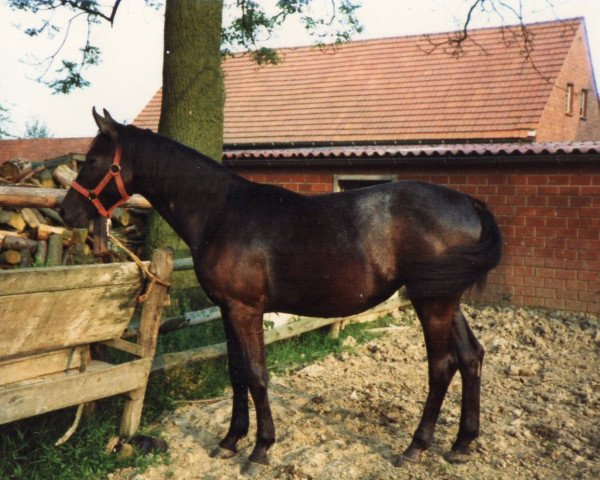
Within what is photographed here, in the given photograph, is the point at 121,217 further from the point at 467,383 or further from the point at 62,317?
the point at 467,383

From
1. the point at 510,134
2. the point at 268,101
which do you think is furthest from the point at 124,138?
the point at 268,101

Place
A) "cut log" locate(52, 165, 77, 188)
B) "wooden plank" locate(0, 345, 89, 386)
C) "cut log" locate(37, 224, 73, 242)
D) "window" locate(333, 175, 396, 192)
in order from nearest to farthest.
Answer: "wooden plank" locate(0, 345, 89, 386) < "cut log" locate(37, 224, 73, 242) < "cut log" locate(52, 165, 77, 188) < "window" locate(333, 175, 396, 192)

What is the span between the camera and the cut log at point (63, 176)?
30.1 ft

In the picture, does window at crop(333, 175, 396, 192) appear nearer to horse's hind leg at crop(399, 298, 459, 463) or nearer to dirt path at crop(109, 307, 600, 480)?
dirt path at crop(109, 307, 600, 480)

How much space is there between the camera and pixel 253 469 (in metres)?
3.94

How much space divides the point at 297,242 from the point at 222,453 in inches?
58.1

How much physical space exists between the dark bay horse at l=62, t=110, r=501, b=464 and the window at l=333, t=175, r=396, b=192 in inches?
285

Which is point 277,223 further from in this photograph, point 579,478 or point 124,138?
point 579,478

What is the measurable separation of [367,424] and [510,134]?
11.4 metres

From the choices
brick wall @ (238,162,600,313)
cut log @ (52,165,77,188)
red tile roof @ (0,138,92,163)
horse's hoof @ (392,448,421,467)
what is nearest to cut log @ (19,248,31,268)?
cut log @ (52,165,77,188)

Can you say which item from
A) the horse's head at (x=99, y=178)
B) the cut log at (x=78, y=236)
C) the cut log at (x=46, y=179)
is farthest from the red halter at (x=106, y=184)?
the cut log at (x=46, y=179)

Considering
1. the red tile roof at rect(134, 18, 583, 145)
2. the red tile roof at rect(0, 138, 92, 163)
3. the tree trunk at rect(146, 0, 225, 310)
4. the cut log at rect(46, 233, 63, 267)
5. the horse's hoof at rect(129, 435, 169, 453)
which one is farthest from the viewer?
the red tile roof at rect(0, 138, 92, 163)

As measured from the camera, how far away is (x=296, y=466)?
391 centimetres

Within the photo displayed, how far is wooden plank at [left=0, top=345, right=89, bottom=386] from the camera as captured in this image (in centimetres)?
361
